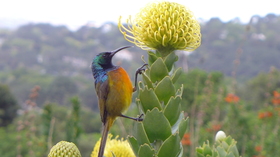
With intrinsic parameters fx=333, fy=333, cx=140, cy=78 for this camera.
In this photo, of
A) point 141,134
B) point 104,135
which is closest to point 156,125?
point 141,134

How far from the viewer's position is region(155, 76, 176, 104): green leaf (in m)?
2.45

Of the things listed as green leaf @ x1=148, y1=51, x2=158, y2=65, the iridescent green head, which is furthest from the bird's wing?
green leaf @ x1=148, y1=51, x2=158, y2=65

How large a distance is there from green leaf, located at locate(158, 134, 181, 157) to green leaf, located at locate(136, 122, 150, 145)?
12 centimetres

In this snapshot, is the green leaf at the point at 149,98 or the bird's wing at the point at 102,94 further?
the bird's wing at the point at 102,94

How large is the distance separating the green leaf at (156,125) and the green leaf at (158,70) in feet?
1.12

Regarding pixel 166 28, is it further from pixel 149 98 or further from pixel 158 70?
pixel 149 98

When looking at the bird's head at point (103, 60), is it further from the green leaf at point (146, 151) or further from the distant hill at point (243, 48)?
the distant hill at point (243, 48)

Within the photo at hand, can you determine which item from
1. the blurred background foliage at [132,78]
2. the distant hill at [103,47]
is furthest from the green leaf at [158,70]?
the distant hill at [103,47]

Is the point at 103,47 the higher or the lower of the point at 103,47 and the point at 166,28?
the lower

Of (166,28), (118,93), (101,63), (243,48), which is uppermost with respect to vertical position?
(166,28)

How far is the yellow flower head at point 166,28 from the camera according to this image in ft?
8.72

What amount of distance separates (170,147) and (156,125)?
0.18 m

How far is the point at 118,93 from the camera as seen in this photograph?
10.8ft

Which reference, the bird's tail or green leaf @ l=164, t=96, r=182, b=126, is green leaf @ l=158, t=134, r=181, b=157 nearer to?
green leaf @ l=164, t=96, r=182, b=126
